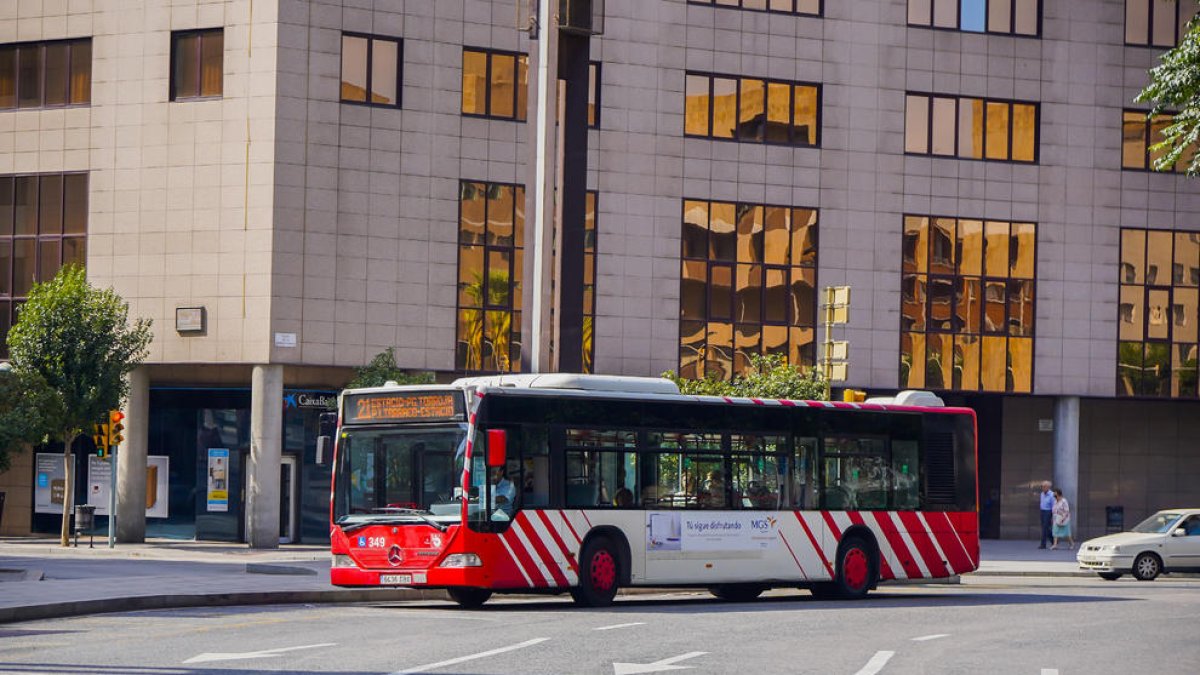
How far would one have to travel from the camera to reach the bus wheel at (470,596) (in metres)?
25.6

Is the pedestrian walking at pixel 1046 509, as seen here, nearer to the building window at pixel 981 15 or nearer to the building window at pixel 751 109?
the building window at pixel 751 109

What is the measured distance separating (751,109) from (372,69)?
10.8m

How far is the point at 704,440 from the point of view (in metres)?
26.9

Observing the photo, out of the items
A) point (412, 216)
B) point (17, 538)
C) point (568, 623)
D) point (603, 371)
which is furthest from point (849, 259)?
point (568, 623)

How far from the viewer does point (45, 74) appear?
4875 centimetres

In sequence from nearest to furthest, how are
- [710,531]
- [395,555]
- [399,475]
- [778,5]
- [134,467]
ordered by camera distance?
[395,555]
[399,475]
[710,531]
[134,467]
[778,5]

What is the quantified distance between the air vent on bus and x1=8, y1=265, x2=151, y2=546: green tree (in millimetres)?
21522

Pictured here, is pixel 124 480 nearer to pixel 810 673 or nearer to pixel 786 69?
pixel 786 69

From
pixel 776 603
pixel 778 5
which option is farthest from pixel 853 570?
pixel 778 5

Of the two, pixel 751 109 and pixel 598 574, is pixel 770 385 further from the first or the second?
pixel 598 574

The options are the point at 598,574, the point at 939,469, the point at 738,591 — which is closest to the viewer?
the point at 598,574

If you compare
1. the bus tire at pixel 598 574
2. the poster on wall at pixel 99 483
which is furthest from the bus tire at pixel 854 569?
the poster on wall at pixel 99 483

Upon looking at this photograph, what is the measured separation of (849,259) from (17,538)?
76.4ft

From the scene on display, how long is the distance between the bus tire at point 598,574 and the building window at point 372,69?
77.2 feet
